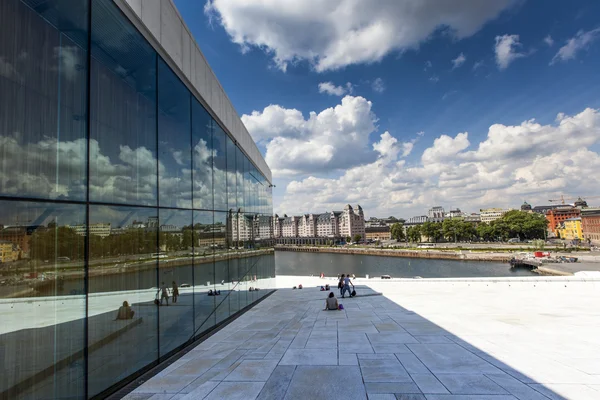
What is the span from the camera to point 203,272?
1121 centimetres

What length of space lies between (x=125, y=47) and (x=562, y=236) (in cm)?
19741

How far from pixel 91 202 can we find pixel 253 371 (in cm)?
480

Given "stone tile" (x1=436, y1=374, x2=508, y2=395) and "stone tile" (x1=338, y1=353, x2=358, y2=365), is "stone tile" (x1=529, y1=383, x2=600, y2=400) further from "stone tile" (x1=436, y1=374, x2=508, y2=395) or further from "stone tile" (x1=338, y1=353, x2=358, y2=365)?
"stone tile" (x1=338, y1=353, x2=358, y2=365)

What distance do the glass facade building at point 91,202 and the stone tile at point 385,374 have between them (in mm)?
4973

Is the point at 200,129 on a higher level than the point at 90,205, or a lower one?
higher

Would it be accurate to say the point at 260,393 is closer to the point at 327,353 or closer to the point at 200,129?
the point at 327,353

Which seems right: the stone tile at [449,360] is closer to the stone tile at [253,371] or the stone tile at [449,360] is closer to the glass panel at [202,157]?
the stone tile at [253,371]

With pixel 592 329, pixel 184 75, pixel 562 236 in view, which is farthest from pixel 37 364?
pixel 562 236

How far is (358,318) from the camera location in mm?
12484

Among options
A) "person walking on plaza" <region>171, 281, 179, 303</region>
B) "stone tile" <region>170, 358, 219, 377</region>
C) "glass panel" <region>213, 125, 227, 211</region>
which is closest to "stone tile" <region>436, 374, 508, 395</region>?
"stone tile" <region>170, 358, 219, 377</region>

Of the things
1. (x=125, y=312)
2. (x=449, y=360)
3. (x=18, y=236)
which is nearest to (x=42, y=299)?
(x=18, y=236)

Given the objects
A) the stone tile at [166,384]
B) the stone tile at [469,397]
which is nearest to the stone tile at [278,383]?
the stone tile at [166,384]

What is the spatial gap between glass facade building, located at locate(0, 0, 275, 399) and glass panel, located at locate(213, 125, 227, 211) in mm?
1993

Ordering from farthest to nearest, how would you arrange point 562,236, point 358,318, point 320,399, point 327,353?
point 562,236 → point 358,318 → point 327,353 → point 320,399
